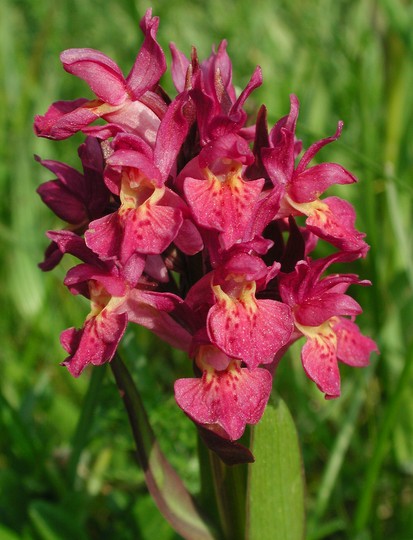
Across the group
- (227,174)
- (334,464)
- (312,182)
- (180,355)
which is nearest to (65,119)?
(227,174)

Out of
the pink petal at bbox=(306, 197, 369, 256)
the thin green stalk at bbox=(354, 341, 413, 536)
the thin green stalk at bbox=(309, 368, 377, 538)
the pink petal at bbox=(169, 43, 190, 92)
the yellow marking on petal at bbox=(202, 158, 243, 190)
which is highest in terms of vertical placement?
the pink petal at bbox=(169, 43, 190, 92)

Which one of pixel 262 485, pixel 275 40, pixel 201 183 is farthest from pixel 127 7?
pixel 262 485

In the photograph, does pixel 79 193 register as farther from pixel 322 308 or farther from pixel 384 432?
pixel 384 432

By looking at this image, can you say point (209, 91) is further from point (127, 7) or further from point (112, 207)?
point (127, 7)

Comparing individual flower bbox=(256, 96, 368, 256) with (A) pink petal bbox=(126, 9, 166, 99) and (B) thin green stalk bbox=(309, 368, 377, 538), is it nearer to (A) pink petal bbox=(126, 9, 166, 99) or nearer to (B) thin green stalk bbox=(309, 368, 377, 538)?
(A) pink petal bbox=(126, 9, 166, 99)

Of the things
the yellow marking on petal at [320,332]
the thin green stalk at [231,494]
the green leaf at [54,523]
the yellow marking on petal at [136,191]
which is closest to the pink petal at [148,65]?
the yellow marking on petal at [136,191]

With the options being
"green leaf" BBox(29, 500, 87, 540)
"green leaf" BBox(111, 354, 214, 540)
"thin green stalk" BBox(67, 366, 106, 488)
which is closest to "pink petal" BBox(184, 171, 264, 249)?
"green leaf" BBox(111, 354, 214, 540)
